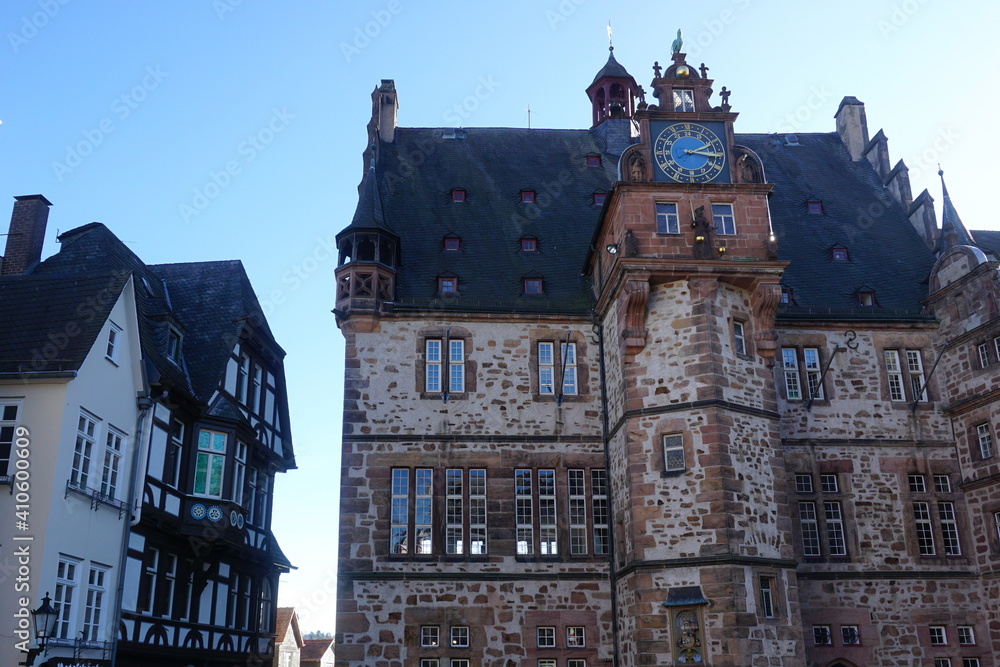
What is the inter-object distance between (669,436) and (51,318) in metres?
12.3

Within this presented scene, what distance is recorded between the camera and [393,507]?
22203mm

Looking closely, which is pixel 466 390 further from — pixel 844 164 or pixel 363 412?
pixel 844 164

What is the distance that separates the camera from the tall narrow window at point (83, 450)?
17.1 metres

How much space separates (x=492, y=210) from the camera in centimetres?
2770

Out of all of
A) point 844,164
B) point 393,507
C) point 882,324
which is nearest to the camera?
point 393,507

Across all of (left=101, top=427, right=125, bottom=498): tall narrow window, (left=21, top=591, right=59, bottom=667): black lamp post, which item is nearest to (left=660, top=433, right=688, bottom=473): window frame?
(left=101, top=427, right=125, bottom=498): tall narrow window

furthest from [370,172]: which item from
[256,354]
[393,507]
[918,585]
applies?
[918,585]

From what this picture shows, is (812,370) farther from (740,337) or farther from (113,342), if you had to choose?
(113,342)

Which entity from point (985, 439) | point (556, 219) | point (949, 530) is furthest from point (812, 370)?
point (556, 219)

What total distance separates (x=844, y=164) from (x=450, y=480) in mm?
16906

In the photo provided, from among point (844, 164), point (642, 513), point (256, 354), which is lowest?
point (642, 513)

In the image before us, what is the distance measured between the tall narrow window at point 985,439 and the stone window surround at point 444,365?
1191 cm

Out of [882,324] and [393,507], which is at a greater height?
[882,324]

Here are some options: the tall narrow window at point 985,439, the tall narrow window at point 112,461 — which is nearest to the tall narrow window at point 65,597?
the tall narrow window at point 112,461
